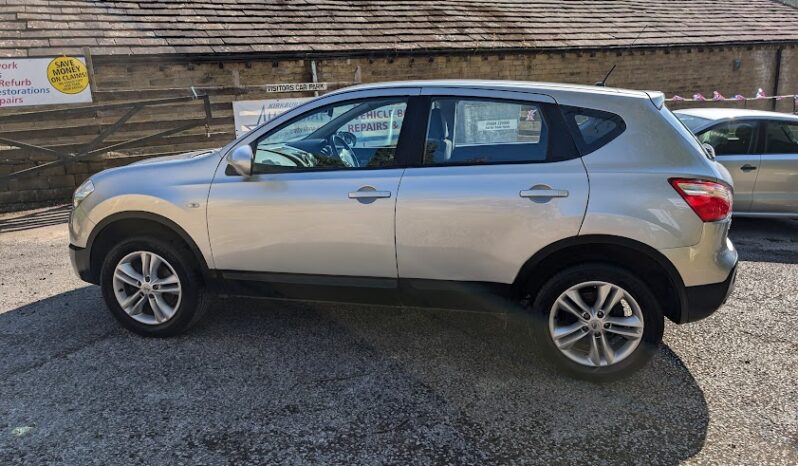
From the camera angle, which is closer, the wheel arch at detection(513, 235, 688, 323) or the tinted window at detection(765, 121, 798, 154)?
the wheel arch at detection(513, 235, 688, 323)

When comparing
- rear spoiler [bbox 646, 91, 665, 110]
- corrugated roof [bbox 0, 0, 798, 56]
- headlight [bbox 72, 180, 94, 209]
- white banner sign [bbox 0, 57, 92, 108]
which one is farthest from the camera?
corrugated roof [bbox 0, 0, 798, 56]

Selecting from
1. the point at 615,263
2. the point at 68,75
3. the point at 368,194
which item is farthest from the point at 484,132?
the point at 68,75

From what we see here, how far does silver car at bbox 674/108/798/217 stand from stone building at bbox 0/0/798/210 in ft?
22.7

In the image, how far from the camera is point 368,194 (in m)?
3.31

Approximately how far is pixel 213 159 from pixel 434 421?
7.10 feet

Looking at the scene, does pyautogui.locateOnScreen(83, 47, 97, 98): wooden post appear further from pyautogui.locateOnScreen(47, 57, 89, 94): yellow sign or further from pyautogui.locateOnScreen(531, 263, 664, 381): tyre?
pyautogui.locateOnScreen(531, 263, 664, 381): tyre

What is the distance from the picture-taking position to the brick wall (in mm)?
9281

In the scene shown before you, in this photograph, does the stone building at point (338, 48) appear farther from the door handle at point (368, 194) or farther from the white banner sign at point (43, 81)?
the door handle at point (368, 194)

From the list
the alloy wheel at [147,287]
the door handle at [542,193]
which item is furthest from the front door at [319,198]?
the door handle at [542,193]

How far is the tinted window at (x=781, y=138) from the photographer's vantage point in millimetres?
6414

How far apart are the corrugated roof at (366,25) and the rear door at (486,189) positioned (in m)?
8.91

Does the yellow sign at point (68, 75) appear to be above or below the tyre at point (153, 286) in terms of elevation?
above

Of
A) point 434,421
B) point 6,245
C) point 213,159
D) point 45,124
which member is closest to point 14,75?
point 45,124

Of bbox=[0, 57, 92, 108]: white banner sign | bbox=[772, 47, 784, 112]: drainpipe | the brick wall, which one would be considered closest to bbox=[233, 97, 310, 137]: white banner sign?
the brick wall
